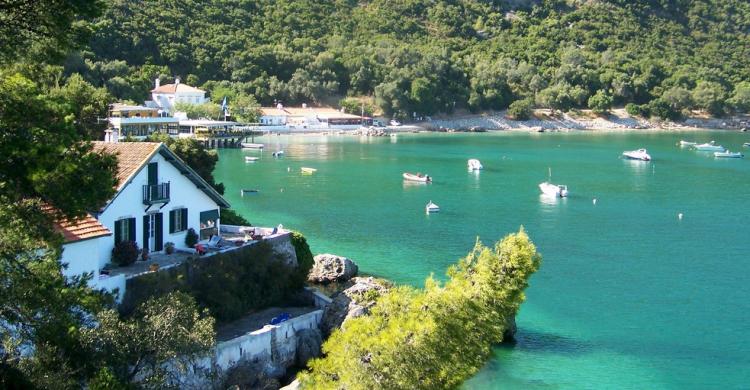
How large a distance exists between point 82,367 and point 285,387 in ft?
30.4

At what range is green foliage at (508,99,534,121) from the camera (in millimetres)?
151250

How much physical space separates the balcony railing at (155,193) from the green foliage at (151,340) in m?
7.57

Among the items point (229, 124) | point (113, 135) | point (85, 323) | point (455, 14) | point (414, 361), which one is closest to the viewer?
point (85, 323)

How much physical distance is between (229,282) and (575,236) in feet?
90.6

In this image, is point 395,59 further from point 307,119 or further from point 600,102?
point 600,102

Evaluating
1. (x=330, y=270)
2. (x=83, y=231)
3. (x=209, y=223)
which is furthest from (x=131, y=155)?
(x=330, y=270)

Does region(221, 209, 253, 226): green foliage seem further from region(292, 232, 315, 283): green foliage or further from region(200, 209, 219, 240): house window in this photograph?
region(200, 209, 219, 240): house window

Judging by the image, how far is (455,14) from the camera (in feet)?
642

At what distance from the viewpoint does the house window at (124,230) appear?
24500 millimetres

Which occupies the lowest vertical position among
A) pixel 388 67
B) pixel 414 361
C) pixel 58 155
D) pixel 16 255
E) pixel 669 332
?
pixel 669 332

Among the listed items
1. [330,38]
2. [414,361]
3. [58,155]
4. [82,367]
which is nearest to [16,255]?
[58,155]

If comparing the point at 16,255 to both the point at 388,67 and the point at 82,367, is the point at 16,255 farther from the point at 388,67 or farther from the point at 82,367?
the point at 388,67

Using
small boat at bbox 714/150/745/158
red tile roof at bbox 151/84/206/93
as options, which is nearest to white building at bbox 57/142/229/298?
small boat at bbox 714/150/745/158

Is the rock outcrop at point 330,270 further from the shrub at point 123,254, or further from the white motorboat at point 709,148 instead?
the white motorboat at point 709,148
